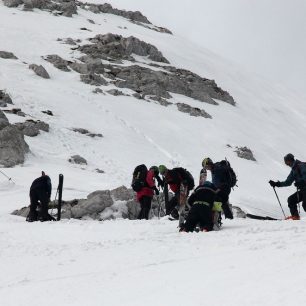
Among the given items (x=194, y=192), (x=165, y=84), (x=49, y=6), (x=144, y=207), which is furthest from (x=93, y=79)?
(x=194, y=192)

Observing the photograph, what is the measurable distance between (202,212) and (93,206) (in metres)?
6.21

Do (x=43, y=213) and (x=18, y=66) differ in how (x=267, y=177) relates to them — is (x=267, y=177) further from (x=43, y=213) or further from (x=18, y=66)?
(x=18, y=66)

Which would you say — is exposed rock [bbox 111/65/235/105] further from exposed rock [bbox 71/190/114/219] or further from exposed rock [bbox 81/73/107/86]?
exposed rock [bbox 71/190/114/219]

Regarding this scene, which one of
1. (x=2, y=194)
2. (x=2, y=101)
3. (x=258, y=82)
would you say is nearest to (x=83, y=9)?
(x=258, y=82)

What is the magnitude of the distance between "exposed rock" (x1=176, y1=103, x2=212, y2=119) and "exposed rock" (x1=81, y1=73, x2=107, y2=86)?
300 inches

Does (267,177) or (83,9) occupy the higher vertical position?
(267,177)

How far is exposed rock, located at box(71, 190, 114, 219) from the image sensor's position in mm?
15953

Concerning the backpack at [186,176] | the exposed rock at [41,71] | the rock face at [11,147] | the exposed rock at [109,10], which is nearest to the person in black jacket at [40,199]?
the backpack at [186,176]

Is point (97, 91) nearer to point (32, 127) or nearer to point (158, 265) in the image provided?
point (32, 127)

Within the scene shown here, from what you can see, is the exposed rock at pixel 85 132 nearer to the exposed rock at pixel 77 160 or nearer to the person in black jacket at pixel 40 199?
the exposed rock at pixel 77 160

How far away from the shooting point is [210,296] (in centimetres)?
544

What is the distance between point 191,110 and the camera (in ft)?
152

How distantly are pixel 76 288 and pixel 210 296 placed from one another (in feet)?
6.50

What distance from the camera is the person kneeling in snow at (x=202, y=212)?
10641mm
